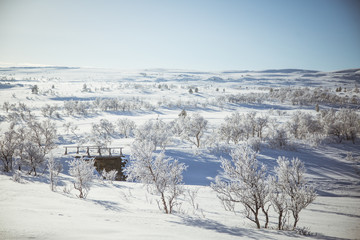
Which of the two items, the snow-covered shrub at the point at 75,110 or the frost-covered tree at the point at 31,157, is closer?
the frost-covered tree at the point at 31,157

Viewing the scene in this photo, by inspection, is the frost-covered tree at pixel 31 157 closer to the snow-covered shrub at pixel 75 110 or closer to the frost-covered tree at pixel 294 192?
the frost-covered tree at pixel 294 192

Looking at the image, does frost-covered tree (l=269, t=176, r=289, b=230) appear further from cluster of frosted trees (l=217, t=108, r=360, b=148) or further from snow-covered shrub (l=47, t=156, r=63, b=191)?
cluster of frosted trees (l=217, t=108, r=360, b=148)

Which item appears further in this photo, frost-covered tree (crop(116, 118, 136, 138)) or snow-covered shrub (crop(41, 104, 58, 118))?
snow-covered shrub (crop(41, 104, 58, 118))

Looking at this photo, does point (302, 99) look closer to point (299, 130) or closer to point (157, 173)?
point (299, 130)

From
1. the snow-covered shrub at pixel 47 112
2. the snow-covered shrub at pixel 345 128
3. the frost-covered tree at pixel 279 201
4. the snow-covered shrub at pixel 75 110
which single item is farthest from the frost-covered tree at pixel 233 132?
the snow-covered shrub at pixel 47 112

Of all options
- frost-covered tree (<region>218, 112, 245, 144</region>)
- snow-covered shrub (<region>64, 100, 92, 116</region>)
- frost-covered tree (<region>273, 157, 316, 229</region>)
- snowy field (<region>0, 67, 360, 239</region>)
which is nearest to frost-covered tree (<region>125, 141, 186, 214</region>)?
snowy field (<region>0, 67, 360, 239</region>)

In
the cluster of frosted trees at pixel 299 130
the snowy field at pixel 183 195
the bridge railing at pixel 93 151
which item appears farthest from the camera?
the cluster of frosted trees at pixel 299 130

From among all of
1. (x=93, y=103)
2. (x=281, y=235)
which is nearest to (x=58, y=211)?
(x=281, y=235)

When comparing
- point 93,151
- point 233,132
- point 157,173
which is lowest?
point 93,151

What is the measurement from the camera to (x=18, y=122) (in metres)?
52.0

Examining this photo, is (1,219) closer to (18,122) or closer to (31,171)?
(31,171)

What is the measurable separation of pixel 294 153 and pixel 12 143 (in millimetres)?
37756

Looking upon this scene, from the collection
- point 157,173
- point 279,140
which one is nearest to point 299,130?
point 279,140

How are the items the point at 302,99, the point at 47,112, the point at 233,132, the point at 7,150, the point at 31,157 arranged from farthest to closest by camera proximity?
the point at 302,99, the point at 47,112, the point at 233,132, the point at 7,150, the point at 31,157
